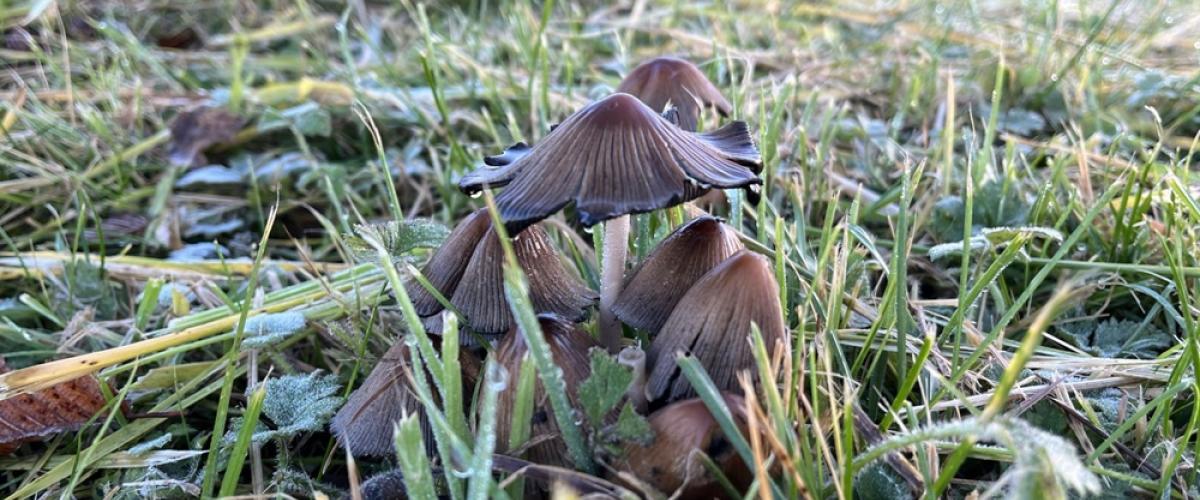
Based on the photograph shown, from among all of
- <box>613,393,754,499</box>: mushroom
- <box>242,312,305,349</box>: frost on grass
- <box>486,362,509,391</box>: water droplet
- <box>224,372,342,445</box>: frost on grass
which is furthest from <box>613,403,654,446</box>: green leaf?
<box>242,312,305,349</box>: frost on grass

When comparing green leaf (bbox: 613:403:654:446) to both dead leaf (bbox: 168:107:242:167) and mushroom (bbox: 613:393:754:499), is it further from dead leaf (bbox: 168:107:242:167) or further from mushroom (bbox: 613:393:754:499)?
dead leaf (bbox: 168:107:242:167)

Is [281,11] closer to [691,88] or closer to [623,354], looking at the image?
[691,88]

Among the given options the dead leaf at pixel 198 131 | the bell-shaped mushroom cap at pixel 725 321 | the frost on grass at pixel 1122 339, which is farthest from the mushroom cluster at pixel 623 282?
the dead leaf at pixel 198 131

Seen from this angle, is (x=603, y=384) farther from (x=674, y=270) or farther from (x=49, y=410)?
(x=49, y=410)

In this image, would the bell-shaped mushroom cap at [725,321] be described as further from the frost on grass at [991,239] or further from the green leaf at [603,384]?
the frost on grass at [991,239]

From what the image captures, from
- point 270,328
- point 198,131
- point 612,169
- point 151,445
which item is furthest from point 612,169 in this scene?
point 198,131
